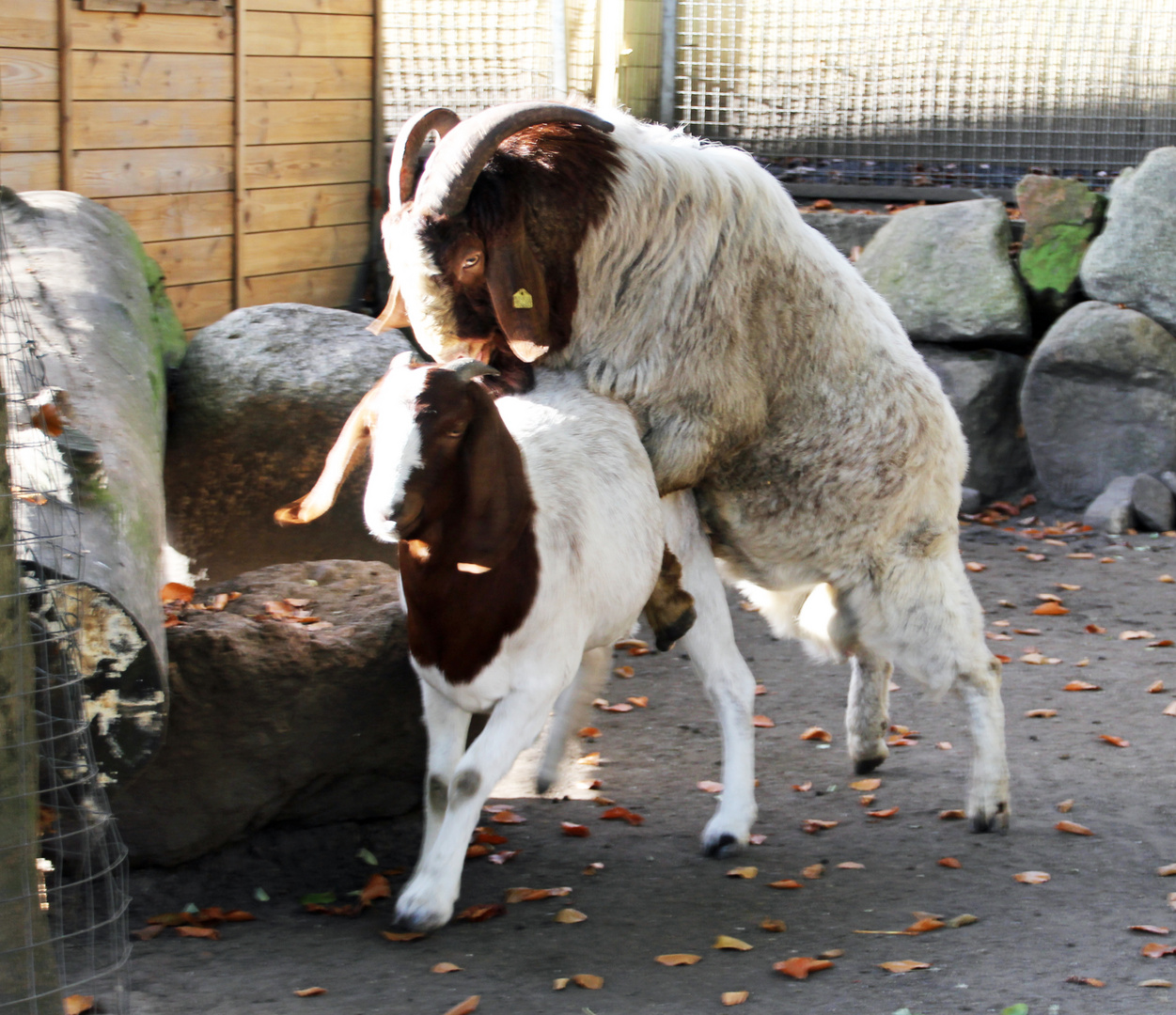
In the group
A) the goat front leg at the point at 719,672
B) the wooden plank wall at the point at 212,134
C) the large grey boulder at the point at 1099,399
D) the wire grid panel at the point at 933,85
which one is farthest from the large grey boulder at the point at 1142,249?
the goat front leg at the point at 719,672

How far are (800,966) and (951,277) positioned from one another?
6578 mm

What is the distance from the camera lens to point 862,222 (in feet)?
31.4

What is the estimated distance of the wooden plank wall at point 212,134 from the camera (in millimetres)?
6711

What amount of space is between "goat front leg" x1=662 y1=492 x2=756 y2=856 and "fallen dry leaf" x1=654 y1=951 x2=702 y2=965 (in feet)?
2.27

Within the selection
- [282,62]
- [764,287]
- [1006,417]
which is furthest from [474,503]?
[1006,417]

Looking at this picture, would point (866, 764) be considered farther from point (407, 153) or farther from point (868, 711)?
point (407, 153)

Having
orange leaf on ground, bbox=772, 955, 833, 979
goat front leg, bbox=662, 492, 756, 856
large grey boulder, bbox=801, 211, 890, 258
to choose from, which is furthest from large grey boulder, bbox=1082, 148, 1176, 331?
orange leaf on ground, bbox=772, 955, 833, 979

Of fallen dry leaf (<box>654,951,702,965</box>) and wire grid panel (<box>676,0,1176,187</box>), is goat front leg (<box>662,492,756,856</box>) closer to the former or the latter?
fallen dry leaf (<box>654,951,702,965</box>)

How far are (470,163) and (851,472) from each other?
158 cm

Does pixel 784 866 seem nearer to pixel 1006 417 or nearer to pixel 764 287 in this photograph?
pixel 764 287

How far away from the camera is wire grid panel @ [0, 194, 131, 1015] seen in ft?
7.86

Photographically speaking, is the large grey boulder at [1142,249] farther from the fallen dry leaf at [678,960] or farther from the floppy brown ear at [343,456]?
the floppy brown ear at [343,456]

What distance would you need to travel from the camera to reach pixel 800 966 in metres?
3.43

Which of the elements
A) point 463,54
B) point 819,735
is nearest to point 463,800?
point 819,735
